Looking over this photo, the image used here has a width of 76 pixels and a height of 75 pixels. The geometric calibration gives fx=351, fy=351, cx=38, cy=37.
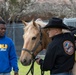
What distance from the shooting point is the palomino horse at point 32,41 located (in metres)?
6.51

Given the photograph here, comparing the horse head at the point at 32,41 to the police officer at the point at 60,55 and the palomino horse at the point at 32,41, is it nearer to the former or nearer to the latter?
the palomino horse at the point at 32,41

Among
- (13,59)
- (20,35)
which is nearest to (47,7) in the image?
(20,35)

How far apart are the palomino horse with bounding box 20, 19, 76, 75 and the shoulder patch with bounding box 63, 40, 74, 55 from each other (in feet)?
3.55

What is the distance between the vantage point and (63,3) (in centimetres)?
3350

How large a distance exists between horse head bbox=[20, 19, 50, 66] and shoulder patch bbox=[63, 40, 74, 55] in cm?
108

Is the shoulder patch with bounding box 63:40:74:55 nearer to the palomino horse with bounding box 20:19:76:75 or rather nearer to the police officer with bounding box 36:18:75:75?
the police officer with bounding box 36:18:75:75

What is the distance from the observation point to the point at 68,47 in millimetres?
5594

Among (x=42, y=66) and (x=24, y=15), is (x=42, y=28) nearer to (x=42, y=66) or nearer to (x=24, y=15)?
(x=42, y=66)

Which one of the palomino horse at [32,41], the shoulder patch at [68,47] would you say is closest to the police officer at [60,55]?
the shoulder patch at [68,47]

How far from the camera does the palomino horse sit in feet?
21.4

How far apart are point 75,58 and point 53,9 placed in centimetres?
2636

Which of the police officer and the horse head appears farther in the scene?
the horse head

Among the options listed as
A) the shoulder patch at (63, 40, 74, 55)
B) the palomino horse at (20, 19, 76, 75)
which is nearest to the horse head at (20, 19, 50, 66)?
the palomino horse at (20, 19, 76, 75)

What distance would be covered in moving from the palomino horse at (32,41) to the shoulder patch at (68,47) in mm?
1083
